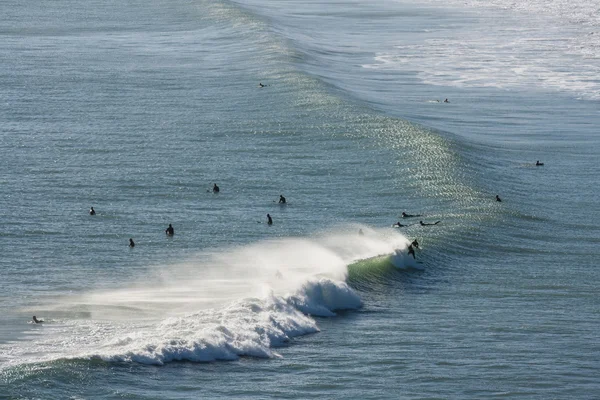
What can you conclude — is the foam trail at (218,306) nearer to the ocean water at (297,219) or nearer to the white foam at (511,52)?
the ocean water at (297,219)

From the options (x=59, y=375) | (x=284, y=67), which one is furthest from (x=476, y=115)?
(x=59, y=375)

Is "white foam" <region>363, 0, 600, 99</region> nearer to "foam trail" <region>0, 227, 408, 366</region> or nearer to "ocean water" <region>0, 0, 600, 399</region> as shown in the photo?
"ocean water" <region>0, 0, 600, 399</region>

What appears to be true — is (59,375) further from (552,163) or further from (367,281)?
(552,163)

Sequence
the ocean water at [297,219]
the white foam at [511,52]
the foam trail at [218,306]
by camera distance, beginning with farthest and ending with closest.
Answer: the white foam at [511,52], the foam trail at [218,306], the ocean water at [297,219]

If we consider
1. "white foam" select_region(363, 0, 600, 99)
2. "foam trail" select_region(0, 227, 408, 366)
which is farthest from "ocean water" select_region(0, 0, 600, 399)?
"white foam" select_region(363, 0, 600, 99)

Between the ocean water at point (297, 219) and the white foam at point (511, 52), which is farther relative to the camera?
the white foam at point (511, 52)

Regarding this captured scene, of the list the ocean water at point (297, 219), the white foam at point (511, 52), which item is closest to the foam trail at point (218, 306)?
the ocean water at point (297, 219)

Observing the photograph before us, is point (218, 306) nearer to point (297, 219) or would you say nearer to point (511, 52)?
point (297, 219)
